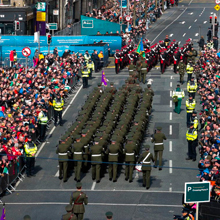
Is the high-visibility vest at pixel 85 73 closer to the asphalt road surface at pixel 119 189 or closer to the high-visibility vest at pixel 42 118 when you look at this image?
the asphalt road surface at pixel 119 189

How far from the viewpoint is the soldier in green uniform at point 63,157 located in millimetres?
30453

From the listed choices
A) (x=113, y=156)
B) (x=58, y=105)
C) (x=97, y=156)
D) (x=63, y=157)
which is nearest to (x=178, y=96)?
(x=58, y=105)

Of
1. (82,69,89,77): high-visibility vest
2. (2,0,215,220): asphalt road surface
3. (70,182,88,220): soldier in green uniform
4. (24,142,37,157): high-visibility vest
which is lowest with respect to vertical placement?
(2,0,215,220): asphalt road surface

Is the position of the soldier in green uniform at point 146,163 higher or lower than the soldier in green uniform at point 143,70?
lower

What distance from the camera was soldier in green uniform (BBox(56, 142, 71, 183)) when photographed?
30453 millimetres

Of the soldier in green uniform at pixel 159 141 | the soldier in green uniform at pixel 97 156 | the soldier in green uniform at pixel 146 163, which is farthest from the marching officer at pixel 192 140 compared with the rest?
the soldier in green uniform at pixel 97 156

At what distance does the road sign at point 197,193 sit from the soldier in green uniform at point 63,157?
9.51 metres

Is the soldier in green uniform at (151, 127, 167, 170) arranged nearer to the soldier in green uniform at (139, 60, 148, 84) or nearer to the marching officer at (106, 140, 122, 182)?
the marching officer at (106, 140, 122, 182)

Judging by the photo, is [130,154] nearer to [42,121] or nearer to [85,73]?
[42,121]

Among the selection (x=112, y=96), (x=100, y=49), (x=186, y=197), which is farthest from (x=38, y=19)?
(x=186, y=197)

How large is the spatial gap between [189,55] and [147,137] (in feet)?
49.4

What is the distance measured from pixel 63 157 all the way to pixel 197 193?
974cm

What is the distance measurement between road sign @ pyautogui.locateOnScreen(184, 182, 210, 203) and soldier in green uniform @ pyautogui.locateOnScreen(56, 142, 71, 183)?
951 centimetres

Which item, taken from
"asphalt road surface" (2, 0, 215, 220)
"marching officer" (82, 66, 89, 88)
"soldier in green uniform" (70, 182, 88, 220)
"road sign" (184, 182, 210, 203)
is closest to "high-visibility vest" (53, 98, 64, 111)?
"asphalt road surface" (2, 0, 215, 220)
